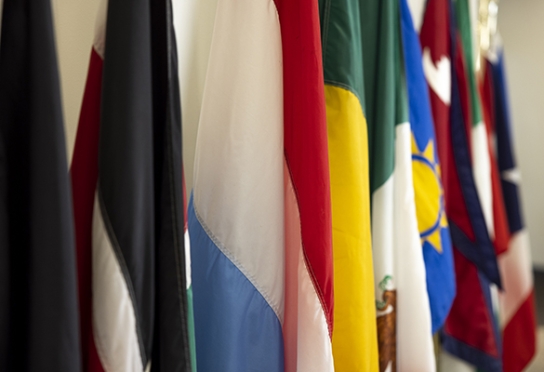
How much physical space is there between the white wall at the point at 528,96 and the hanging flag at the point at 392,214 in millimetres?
1171

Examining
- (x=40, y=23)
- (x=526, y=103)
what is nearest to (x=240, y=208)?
(x=40, y=23)

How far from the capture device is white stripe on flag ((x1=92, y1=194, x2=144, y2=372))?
49 cm

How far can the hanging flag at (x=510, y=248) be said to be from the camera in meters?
1.50

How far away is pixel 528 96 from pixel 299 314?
1596 mm

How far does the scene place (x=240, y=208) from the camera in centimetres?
67

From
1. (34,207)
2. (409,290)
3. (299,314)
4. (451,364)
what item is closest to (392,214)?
(409,290)

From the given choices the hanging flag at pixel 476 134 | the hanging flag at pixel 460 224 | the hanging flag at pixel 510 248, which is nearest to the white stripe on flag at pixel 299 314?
the hanging flag at pixel 460 224

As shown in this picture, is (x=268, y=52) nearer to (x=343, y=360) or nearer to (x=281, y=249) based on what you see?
(x=281, y=249)

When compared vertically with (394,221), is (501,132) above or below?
above

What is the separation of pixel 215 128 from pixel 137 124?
20 cm

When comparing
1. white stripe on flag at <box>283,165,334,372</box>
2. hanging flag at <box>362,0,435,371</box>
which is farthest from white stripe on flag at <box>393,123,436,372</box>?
white stripe on flag at <box>283,165,334,372</box>

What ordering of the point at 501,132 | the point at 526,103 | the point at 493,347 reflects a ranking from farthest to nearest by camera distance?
the point at 526,103
the point at 501,132
the point at 493,347

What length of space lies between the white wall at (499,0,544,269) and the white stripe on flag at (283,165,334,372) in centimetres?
149

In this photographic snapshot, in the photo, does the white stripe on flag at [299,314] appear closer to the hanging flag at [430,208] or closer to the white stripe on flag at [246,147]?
the white stripe on flag at [246,147]
